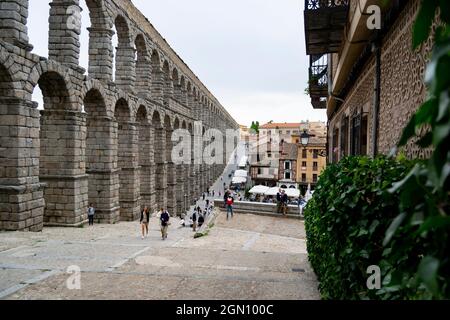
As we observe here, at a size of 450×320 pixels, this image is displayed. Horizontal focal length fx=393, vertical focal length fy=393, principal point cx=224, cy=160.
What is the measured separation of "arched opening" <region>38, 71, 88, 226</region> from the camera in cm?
1586

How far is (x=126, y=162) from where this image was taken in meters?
22.9

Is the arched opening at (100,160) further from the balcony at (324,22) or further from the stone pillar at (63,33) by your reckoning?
the balcony at (324,22)

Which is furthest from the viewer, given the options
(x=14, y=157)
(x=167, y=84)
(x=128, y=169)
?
(x=167, y=84)

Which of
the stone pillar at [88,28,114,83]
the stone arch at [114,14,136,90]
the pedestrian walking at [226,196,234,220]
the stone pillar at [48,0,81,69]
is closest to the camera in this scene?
the stone pillar at [48,0,81,69]

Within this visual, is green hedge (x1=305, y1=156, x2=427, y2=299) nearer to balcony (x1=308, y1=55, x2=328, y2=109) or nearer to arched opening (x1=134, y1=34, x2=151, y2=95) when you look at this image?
balcony (x1=308, y1=55, x2=328, y2=109)

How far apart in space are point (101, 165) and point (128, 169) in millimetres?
3264

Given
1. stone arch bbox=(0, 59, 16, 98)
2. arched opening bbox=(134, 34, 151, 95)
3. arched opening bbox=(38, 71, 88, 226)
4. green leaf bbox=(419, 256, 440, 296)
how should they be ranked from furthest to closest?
arched opening bbox=(134, 34, 151, 95) → arched opening bbox=(38, 71, 88, 226) → stone arch bbox=(0, 59, 16, 98) → green leaf bbox=(419, 256, 440, 296)

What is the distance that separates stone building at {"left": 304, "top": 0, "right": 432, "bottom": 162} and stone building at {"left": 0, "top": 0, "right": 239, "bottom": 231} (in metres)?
9.26

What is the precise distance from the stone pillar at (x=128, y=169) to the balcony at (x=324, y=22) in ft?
49.7

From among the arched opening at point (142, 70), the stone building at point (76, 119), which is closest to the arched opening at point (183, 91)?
the stone building at point (76, 119)

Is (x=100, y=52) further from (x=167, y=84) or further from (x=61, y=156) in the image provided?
(x=167, y=84)

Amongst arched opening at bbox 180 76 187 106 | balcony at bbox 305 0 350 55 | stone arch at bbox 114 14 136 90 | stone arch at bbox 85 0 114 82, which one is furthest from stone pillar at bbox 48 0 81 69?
arched opening at bbox 180 76 187 106

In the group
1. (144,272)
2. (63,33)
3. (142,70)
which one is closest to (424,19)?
(144,272)
